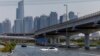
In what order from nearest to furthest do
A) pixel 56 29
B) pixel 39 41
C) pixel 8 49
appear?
pixel 8 49 → pixel 56 29 → pixel 39 41

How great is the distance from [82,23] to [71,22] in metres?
9.97

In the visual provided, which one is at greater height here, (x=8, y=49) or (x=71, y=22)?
(x=71, y=22)

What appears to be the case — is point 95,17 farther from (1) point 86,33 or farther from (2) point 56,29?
(2) point 56,29

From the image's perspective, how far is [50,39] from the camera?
16625 centimetres

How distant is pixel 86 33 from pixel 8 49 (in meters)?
40.9

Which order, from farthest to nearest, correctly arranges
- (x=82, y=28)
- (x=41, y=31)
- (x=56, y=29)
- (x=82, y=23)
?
(x=41, y=31) → (x=56, y=29) → (x=82, y=28) → (x=82, y=23)

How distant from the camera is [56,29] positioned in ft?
391

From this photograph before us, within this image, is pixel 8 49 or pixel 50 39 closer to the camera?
pixel 8 49

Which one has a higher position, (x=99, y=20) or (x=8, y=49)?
(x=99, y=20)

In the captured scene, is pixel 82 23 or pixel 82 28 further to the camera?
pixel 82 28

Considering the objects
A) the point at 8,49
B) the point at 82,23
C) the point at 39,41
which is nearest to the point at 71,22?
the point at 82,23

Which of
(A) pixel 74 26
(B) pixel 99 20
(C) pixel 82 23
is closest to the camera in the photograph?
(B) pixel 99 20

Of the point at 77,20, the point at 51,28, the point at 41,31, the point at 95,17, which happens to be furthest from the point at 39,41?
the point at 95,17

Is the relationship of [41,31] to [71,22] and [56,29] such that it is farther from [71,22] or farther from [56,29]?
[71,22]
